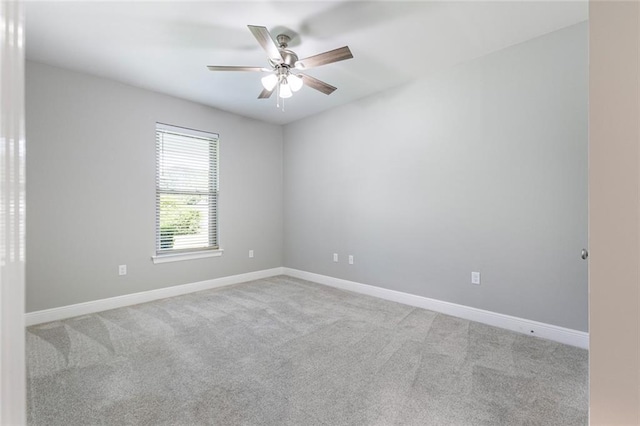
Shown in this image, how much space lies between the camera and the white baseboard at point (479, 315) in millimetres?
2430

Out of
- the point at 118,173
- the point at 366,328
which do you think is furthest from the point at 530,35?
the point at 118,173

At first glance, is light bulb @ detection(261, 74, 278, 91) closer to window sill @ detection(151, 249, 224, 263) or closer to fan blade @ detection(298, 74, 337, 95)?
fan blade @ detection(298, 74, 337, 95)

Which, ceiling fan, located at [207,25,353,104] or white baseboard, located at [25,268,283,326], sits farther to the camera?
white baseboard, located at [25,268,283,326]

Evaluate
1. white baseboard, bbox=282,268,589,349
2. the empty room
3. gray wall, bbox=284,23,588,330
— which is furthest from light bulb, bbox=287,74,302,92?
white baseboard, bbox=282,268,589,349

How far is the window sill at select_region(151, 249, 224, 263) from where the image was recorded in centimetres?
374

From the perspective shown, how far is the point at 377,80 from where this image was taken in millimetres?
3373

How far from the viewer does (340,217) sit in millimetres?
4211

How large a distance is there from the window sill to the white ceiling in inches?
81.7

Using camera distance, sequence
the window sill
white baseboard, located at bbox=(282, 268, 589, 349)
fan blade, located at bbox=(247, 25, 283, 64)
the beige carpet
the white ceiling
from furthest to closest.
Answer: the window sill → white baseboard, located at bbox=(282, 268, 589, 349) → the white ceiling → fan blade, located at bbox=(247, 25, 283, 64) → the beige carpet

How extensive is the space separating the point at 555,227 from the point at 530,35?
5.36 feet

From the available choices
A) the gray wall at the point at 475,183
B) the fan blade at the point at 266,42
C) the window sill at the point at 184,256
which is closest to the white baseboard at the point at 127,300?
the window sill at the point at 184,256

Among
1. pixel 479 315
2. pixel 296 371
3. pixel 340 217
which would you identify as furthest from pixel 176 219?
pixel 479 315

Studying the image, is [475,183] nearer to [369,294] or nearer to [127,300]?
[369,294]

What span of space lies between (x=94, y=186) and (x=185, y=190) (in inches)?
39.2
